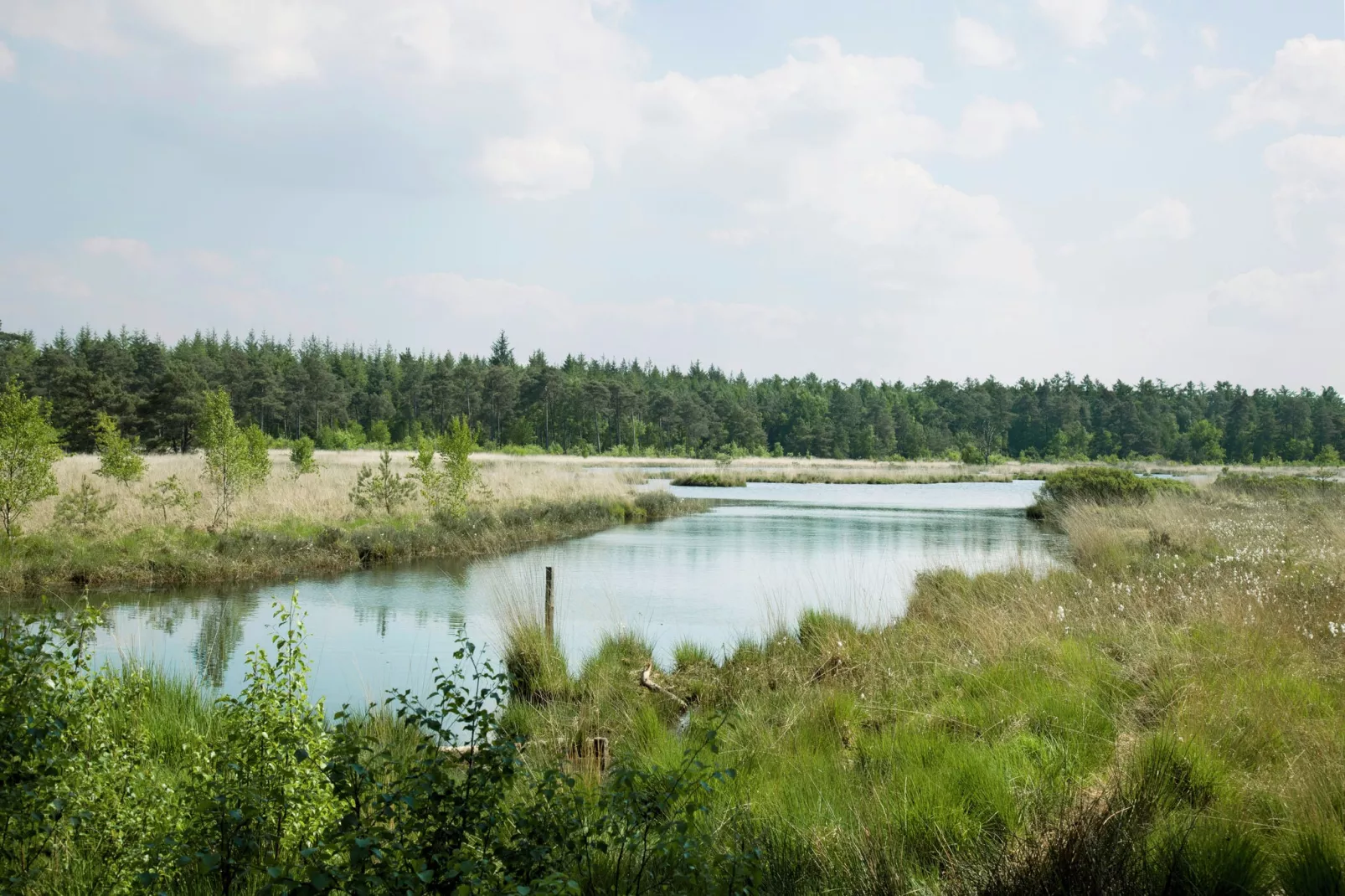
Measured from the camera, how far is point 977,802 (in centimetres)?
461

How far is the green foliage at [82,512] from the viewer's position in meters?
16.3

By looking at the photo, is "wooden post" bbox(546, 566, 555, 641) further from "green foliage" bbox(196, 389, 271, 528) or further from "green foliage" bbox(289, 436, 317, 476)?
"green foliage" bbox(289, 436, 317, 476)

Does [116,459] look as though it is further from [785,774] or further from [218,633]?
[785,774]

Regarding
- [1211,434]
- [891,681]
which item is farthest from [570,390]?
[891,681]

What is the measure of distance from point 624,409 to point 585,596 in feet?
A: 248

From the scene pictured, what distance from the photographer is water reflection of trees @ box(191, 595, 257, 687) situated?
9.64 m

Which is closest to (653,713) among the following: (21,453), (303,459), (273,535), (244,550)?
(244,550)

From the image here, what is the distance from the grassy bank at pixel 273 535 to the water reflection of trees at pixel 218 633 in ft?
6.42

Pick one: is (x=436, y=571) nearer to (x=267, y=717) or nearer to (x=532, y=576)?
(x=532, y=576)

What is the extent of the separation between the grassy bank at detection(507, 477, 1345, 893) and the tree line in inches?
1941

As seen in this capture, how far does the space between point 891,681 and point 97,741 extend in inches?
223

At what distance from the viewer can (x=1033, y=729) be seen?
5898mm

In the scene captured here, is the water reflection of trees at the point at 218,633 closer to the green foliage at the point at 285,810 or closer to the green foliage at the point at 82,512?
the green foliage at the point at 82,512

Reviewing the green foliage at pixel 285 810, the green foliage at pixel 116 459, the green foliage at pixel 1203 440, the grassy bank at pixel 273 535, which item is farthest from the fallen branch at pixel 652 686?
the green foliage at pixel 1203 440
